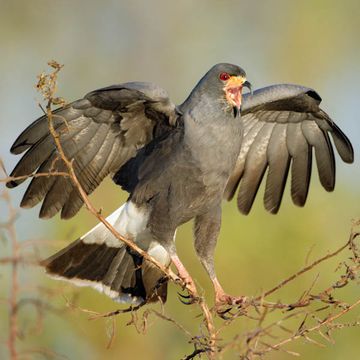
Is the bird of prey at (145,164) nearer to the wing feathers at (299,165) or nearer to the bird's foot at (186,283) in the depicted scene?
the bird's foot at (186,283)

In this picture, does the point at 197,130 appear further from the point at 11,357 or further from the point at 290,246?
the point at 290,246

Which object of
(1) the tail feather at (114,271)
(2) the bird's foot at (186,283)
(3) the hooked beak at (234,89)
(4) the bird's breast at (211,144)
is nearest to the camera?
(2) the bird's foot at (186,283)

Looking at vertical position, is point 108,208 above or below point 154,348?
above

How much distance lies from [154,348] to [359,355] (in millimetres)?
2589

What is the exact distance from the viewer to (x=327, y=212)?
1065 cm

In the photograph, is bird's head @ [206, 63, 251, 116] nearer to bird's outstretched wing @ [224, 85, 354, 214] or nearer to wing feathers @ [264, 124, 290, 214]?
bird's outstretched wing @ [224, 85, 354, 214]

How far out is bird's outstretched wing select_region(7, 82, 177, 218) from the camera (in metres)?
5.72

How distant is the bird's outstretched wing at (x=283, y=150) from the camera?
685 centimetres

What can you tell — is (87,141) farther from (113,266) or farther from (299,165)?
(299,165)

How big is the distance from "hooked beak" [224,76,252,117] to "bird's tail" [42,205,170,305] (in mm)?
1196

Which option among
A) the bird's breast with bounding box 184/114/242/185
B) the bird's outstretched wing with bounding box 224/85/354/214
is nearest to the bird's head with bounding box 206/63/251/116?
the bird's breast with bounding box 184/114/242/185

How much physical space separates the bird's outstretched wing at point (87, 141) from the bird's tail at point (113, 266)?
0.98 ft

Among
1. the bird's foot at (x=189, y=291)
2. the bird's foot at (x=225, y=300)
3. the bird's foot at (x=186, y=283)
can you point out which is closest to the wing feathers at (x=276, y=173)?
the bird's foot at (x=225, y=300)

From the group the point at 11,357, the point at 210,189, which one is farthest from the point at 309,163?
the point at 11,357
